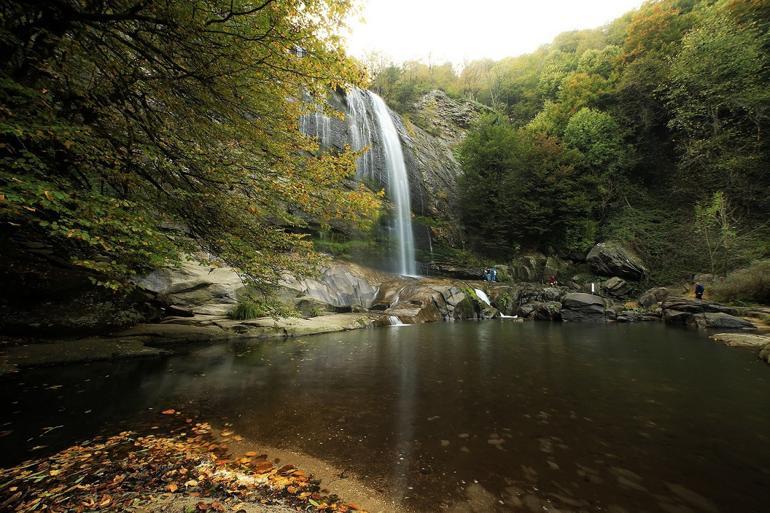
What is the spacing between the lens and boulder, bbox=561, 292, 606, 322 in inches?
675

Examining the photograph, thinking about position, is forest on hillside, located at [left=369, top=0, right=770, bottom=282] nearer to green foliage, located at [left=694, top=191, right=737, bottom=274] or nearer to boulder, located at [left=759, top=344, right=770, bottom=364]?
green foliage, located at [left=694, top=191, right=737, bottom=274]

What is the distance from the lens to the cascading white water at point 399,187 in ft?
80.1

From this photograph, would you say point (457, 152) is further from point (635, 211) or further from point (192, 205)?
point (192, 205)

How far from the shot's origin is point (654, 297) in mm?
19406

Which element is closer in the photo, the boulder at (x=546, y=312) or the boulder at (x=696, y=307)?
the boulder at (x=696, y=307)

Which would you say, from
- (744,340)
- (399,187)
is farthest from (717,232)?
(399,187)

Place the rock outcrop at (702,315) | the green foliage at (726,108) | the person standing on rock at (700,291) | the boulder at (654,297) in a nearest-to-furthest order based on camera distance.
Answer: the rock outcrop at (702,315) < the person standing on rock at (700,291) < the boulder at (654,297) < the green foliage at (726,108)

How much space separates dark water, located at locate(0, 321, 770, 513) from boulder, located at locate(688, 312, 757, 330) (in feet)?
22.6

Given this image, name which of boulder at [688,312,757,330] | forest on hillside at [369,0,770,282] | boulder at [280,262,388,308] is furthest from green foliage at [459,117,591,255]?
boulder at [688,312,757,330]

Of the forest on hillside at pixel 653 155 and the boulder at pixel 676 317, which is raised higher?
the forest on hillside at pixel 653 155

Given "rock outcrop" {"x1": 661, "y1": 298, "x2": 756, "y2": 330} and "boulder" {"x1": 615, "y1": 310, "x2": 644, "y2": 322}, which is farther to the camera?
"boulder" {"x1": 615, "y1": 310, "x2": 644, "y2": 322}

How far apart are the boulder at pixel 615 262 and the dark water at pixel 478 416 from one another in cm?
1643

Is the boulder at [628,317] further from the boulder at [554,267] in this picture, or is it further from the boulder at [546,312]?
the boulder at [554,267]

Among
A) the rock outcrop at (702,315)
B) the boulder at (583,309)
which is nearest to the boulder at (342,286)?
the boulder at (583,309)
